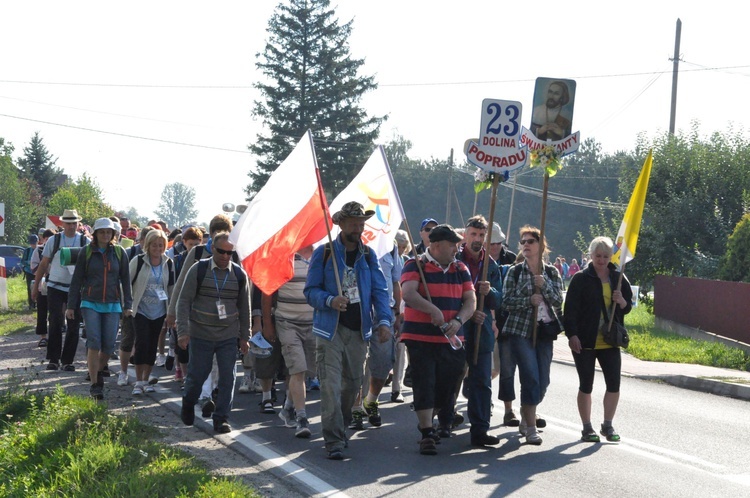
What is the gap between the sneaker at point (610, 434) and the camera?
8.74 m

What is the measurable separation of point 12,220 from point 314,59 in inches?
1031

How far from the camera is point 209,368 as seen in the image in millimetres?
8961

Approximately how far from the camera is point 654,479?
7234 millimetres

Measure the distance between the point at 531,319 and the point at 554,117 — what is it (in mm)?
2161

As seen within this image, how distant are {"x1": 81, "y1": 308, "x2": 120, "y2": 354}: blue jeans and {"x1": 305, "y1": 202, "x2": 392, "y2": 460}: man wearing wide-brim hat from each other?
343cm

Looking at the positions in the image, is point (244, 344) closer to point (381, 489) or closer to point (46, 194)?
point (381, 489)

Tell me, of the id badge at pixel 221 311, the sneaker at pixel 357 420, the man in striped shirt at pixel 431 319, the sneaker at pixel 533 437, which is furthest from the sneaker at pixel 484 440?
the id badge at pixel 221 311

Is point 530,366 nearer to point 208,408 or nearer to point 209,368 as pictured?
point 209,368

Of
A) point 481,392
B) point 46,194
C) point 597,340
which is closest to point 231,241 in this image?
point 481,392

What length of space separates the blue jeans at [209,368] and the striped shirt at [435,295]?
67.9 inches

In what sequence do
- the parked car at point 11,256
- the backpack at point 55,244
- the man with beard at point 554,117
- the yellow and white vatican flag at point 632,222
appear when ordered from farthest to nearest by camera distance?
the parked car at point 11,256, the backpack at point 55,244, the man with beard at point 554,117, the yellow and white vatican flag at point 632,222

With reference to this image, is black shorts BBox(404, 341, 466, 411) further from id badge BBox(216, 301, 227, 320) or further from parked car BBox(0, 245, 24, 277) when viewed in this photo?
parked car BBox(0, 245, 24, 277)

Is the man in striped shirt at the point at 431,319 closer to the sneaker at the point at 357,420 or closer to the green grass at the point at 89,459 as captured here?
the sneaker at the point at 357,420

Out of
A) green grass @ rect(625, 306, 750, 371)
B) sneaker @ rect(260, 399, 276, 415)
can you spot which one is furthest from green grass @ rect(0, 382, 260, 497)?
green grass @ rect(625, 306, 750, 371)
